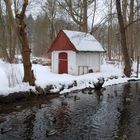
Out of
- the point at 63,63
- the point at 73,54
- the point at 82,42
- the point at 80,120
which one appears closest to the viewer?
the point at 80,120

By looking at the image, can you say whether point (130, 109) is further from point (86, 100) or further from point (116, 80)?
point (116, 80)

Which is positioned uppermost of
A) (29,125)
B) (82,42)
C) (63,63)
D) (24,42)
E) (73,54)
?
(82,42)

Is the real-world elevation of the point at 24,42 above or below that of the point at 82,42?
below

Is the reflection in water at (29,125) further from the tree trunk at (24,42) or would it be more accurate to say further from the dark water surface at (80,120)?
the tree trunk at (24,42)

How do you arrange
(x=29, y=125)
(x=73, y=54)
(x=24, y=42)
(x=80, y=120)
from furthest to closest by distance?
(x=73, y=54)
(x=24, y=42)
(x=80, y=120)
(x=29, y=125)

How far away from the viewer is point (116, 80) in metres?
25.4

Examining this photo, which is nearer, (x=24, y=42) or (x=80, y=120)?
(x=80, y=120)

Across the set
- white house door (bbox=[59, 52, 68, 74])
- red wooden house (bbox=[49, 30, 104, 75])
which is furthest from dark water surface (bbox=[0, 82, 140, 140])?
white house door (bbox=[59, 52, 68, 74])

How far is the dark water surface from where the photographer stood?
433 inches

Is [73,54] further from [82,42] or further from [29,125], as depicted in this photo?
[29,125]

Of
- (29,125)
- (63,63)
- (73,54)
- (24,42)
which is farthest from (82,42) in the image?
(29,125)

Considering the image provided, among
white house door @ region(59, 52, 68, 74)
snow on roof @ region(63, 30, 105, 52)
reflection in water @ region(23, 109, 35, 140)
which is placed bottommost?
reflection in water @ region(23, 109, 35, 140)

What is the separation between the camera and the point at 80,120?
13.0 meters

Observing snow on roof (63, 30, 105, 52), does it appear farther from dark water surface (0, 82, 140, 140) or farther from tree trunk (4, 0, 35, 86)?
dark water surface (0, 82, 140, 140)
